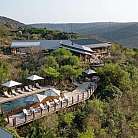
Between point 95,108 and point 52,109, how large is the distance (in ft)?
9.75

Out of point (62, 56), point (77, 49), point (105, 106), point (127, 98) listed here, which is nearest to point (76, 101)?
point (105, 106)

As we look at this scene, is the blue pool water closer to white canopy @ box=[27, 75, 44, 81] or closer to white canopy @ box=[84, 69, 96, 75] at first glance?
white canopy @ box=[27, 75, 44, 81]

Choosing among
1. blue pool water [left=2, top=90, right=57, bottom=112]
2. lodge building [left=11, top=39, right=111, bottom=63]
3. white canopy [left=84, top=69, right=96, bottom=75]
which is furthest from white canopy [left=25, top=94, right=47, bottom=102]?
lodge building [left=11, top=39, right=111, bottom=63]

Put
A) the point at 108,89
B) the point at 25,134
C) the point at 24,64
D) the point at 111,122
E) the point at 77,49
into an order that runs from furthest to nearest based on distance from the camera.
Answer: the point at 77,49 < the point at 24,64 < the point at 108,89 < the point at 111,122 < the point at 25,134

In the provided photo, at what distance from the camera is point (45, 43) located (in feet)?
137

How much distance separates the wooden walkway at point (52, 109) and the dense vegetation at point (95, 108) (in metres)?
0.34

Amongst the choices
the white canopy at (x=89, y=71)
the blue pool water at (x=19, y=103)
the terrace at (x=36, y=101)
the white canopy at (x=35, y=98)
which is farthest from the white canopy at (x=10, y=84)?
the white canopy at (x=89, y=71)

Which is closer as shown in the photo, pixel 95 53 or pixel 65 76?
pixel 65 76

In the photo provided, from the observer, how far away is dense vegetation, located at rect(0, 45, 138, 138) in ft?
60.1

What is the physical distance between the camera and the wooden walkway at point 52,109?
1749cm

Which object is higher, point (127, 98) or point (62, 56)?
point (62, 56)

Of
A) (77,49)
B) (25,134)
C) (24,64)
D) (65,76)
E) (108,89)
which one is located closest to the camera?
(25,134)

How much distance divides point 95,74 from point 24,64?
21.8ft

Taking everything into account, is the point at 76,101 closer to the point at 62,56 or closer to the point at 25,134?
the point at 25,134
